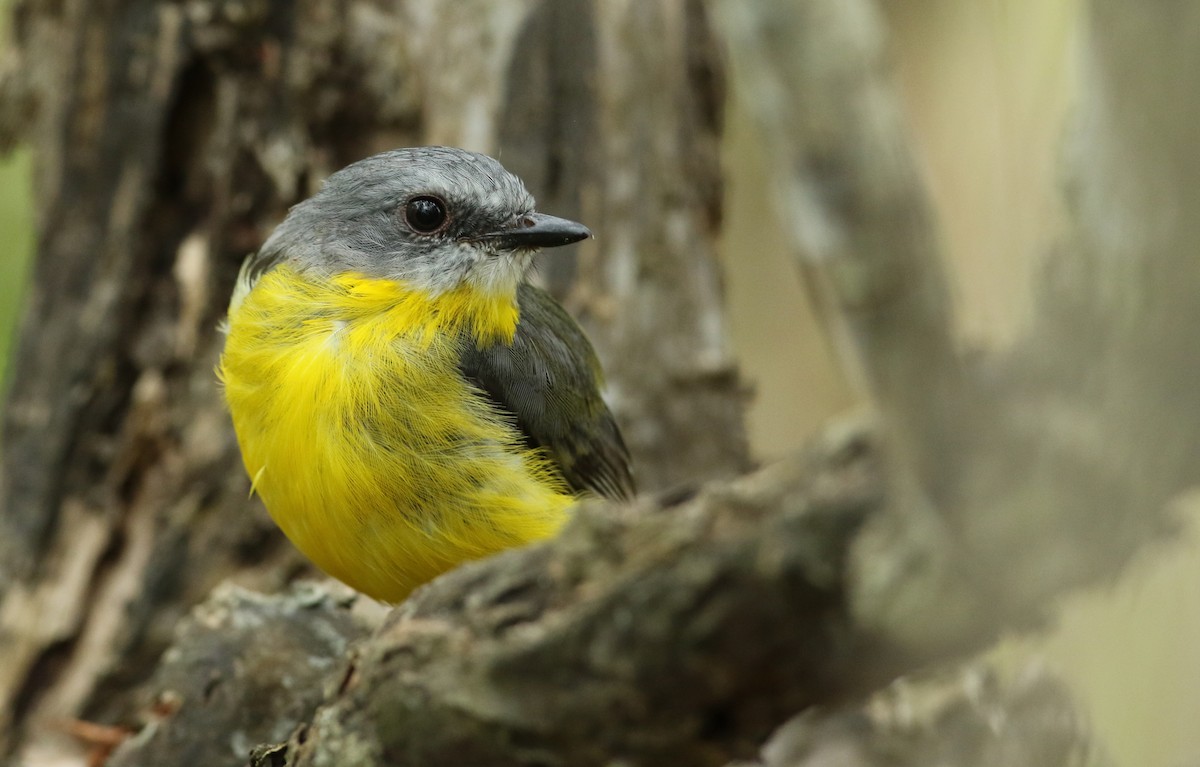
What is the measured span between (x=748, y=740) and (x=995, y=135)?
536cm

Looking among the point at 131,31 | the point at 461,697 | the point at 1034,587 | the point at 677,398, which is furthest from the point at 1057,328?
the point at 131,31

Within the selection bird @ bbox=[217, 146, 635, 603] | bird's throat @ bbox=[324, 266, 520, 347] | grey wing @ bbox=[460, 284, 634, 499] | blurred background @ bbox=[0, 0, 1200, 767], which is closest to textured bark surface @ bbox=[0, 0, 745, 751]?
blurred background @ bbox=[0, 0, 1200, 767]

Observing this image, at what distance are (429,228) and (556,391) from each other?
0.76 metres

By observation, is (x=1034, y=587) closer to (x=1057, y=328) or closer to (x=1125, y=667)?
(x=1057, y=328)

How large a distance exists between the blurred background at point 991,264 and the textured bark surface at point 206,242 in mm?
707

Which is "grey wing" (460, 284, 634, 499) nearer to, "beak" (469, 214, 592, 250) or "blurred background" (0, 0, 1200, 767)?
"beak" (469, 214, 592, 250)

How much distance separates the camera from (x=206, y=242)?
20.0 ft

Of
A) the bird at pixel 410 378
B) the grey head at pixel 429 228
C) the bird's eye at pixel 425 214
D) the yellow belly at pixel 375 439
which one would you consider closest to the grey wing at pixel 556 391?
the bird at pixel 410 378

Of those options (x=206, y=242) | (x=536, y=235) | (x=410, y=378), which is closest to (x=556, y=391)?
(x=536, y=235)

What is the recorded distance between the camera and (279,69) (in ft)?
19.7

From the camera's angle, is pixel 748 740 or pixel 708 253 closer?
pixel 748 740

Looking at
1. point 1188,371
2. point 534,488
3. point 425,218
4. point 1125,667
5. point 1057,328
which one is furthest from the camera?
point 425,218

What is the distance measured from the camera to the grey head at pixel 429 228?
4539 mm

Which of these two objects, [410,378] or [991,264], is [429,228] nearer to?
[410,378]
